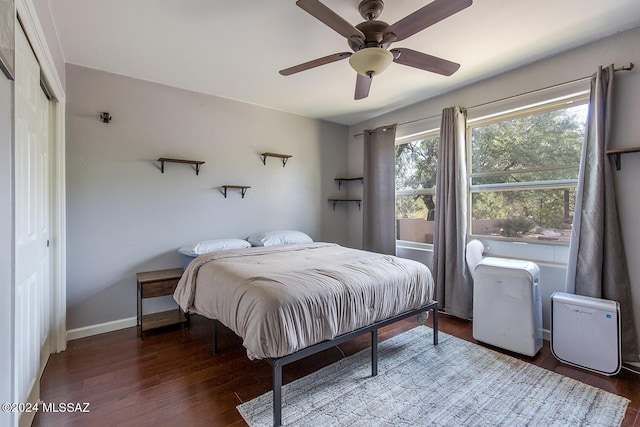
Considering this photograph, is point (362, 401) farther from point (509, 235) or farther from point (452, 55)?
point (452, 55)

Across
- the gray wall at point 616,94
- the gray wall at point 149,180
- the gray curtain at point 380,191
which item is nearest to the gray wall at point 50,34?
the gray wall at point 149,180

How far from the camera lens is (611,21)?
212cm

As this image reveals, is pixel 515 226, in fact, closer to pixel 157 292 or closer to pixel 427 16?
pixel 427 16

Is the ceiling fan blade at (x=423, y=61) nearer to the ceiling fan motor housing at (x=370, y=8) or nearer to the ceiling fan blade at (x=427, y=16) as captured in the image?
the ceiling fan blade at (x=427, y=16)

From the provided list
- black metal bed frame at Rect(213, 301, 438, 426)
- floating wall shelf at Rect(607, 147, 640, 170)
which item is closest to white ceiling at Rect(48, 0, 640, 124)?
floating wall shelf at Rect(607, 147, 640, 170)

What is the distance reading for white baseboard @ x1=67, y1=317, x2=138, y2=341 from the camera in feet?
8.84

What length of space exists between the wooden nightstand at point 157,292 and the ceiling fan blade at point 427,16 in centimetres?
279

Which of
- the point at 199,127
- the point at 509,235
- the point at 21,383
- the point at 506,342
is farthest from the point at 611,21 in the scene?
the point at 21,383

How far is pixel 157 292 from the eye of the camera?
9.13ft

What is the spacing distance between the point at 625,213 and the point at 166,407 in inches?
139

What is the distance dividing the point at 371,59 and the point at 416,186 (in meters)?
2.37

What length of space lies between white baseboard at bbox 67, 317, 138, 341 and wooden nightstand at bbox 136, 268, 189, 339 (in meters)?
0.14

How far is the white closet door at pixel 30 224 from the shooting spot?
143 cm

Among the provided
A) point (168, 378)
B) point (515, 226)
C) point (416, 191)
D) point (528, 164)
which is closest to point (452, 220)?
point (515, 226)
